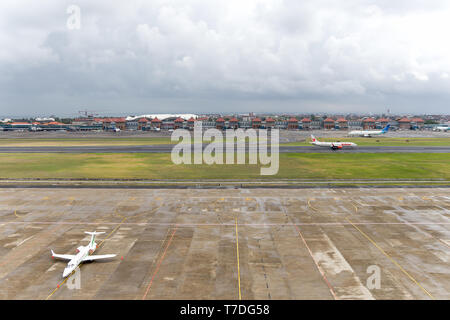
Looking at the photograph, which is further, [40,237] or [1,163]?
[1,163]

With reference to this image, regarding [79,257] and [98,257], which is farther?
[98,257]

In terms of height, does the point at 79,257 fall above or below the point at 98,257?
above

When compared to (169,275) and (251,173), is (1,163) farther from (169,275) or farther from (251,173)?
(169,275)

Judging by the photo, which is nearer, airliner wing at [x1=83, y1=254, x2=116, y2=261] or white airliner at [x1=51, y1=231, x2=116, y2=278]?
white airliner at [x1=51, y1=231, x2=116, y2=278]

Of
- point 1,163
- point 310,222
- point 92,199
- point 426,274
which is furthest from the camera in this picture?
point 1,163

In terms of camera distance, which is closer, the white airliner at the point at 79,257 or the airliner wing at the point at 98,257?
the white airliner at the point at 79,257
